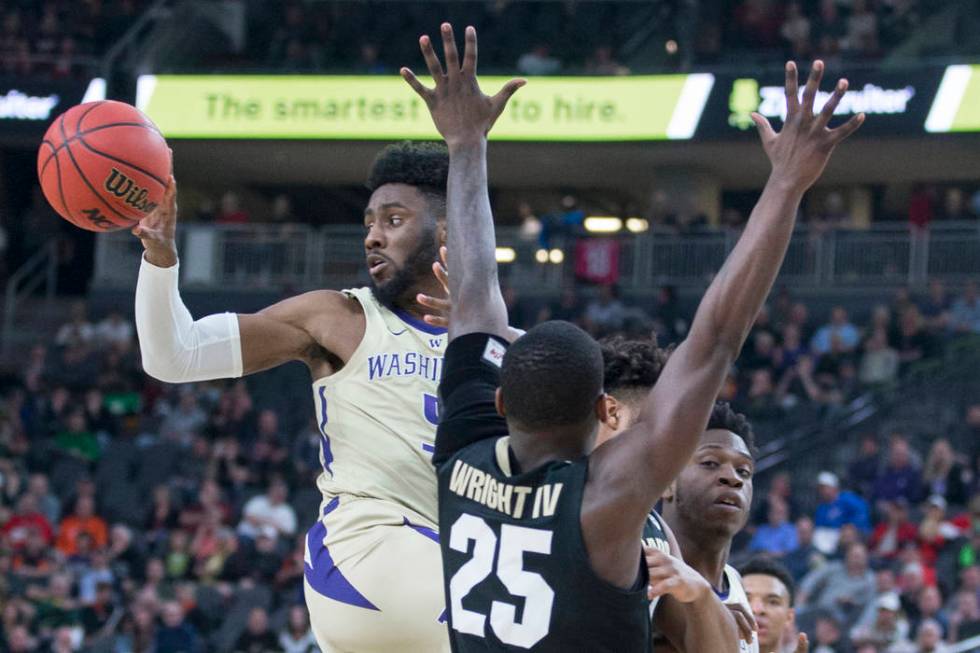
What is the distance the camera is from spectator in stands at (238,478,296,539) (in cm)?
1575

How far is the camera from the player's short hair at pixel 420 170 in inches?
198

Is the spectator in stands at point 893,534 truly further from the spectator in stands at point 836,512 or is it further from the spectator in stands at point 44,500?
the spectator in stands at point 44,500

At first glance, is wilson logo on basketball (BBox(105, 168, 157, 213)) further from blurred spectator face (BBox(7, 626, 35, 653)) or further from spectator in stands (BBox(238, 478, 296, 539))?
spectator in stands (BBox(238, 478, 296, 539))

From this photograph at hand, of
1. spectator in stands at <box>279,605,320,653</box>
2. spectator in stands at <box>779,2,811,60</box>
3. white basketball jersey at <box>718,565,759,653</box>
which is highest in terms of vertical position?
spectator in stands at <box>779,2,811,60</box>

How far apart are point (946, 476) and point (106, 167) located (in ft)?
35.8

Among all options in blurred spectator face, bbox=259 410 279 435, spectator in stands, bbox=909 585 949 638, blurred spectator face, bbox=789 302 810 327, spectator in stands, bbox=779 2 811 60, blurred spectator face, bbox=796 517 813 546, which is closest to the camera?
spectator in stands, bbox=909 585 949 638

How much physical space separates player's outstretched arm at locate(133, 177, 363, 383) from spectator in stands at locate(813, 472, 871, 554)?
375 inches

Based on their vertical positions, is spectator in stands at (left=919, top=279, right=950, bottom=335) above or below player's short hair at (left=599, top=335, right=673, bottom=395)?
above

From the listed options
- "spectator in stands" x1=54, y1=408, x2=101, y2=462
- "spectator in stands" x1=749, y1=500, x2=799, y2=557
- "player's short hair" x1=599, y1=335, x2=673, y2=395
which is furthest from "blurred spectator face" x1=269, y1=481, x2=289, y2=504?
"player's short hair" x1=599, y1=335, x2=673, y2=395

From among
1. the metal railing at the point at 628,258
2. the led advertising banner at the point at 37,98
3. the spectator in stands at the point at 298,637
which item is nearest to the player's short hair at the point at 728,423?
the spectator in stands at the point at 298,637

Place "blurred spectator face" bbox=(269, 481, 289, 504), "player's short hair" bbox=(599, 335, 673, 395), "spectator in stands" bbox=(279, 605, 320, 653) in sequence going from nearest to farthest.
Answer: "player's short hair" bbox=(599, 335, 673, 395) < "spectator in stands" bbox=(279, 605, 320, 653) < "blurred spectator face" bbox=(269, 481, 289, 504)

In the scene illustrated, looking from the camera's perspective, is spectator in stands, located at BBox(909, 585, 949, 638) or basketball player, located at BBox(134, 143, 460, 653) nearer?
basketball player, located at BBox(134, 143, 460, 653)

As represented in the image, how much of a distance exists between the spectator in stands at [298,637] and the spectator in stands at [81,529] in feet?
11.4

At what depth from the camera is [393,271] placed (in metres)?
5.01
